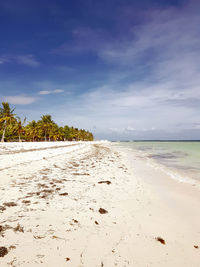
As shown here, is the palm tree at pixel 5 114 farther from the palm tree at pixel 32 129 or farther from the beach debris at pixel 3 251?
the beach debris at pixel 3 251

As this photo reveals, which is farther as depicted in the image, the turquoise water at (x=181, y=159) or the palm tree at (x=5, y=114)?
the palm tree at (x=5, y=114)

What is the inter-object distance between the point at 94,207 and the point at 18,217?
208 cm

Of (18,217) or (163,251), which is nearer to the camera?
(163,251)

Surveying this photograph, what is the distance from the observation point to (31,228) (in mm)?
3141

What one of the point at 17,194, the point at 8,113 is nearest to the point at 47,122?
the point at 8,113

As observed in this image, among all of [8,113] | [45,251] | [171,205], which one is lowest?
[171,205]

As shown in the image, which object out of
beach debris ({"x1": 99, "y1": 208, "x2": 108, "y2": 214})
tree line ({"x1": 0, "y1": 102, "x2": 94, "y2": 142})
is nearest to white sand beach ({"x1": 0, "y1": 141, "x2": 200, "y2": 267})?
beach debris ({"x1": 99, "y1": 208, "x2": 108, "y2": 214})

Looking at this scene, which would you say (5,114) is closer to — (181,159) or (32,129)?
(32,129)

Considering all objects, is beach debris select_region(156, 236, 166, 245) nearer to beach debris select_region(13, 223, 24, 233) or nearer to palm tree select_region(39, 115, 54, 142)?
beach debris select_region(13, 223, 24, 233)

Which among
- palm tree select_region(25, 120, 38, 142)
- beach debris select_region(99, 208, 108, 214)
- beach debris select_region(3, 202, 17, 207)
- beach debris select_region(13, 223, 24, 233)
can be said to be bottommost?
beach debris select_region(99, 208, 108, 214)

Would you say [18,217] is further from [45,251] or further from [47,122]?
[47,122]

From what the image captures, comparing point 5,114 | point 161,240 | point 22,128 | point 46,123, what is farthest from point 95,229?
point 46,123

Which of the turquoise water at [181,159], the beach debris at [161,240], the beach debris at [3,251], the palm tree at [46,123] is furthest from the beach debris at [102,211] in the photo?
the palm tree at [46,123]

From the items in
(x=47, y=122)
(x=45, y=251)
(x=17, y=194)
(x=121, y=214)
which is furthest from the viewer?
(x=47, y=122)
